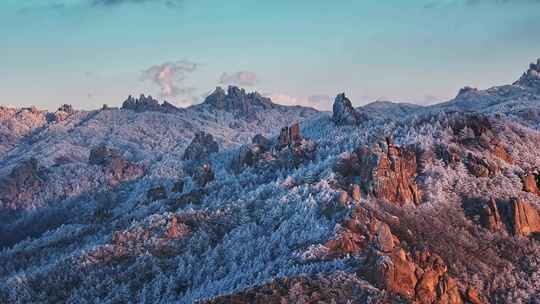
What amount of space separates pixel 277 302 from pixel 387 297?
27682 mm

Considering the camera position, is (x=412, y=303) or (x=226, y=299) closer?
(x=226, y=299)

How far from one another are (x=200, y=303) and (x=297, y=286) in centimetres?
2467

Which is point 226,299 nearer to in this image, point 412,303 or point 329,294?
point 329,294

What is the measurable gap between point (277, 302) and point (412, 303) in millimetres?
34763

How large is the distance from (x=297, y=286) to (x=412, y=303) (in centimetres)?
2848

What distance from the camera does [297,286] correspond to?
195 meters

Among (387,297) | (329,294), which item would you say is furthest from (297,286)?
(387,297)

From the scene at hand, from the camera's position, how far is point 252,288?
19700 centimetres

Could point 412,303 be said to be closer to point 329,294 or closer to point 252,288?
point 329,294

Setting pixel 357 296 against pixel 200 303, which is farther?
pixel 357 296

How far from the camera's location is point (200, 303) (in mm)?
183750

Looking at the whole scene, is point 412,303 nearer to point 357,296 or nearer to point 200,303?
point 357,296

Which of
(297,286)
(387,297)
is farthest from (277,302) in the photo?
(387,297)

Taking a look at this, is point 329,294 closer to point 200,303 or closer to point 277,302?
point 277,302
